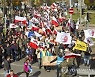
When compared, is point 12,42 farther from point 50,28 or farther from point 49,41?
point 50,28

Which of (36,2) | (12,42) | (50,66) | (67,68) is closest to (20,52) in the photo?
(12,42)

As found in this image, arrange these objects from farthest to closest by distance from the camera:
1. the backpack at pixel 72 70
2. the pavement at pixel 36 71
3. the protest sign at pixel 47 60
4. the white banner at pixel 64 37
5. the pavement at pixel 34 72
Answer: the protest sign at pixel 47 60
the pavement at pixel 34 72
the pavement at pixel 36 71
the white banner at pixel 64 37
the backpack at pixel 72 70

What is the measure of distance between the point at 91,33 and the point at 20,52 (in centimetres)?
556

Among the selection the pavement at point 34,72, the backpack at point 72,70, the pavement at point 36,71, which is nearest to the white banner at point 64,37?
the backpack at point 72,70

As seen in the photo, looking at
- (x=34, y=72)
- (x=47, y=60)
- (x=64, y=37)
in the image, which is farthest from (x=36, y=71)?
(x=64, y=37)

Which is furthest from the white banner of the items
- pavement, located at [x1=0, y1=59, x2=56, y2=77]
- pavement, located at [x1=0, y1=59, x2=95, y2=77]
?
pavement, located at [x1=0, y1=59, x2=56, y2=77]

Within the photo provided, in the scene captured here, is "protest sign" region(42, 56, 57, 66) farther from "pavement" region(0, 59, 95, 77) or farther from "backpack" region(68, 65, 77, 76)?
"backpack" region(68, 65, 77, 76)

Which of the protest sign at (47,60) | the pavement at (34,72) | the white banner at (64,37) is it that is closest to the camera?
the white banner at (64,37)

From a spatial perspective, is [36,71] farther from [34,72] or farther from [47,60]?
[47,60]

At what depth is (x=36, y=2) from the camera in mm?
68500

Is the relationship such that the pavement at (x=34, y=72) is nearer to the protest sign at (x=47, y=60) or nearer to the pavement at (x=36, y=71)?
the pavement at (x=36, y=71)

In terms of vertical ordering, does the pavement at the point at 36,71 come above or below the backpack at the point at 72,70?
below

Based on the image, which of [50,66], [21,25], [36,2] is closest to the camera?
[50,66]

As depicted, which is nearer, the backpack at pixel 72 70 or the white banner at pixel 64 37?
the backpack at pixel 72 70
